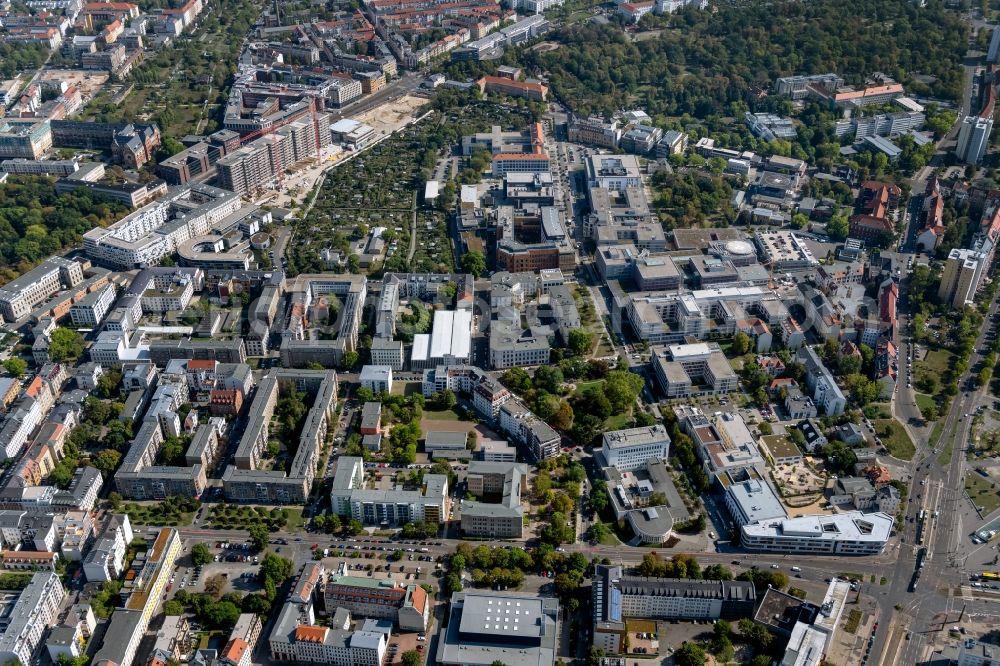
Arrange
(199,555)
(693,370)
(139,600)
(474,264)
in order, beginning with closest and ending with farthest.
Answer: (139,600)
(199,555)
(693,370)
(474,264)

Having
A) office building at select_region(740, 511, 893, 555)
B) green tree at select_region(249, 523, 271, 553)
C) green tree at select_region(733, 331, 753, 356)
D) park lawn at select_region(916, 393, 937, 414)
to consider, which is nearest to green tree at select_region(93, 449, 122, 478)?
green tree at select_region(249, 523, 271, 553)

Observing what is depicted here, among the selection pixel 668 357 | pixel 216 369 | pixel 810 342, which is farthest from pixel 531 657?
pixel 810 342

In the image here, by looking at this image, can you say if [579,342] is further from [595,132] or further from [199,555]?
[595,132]

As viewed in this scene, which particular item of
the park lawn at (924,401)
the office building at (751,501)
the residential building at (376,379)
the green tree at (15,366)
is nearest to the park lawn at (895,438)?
the park lawn at (924,401)

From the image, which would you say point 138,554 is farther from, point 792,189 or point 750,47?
point 750,47

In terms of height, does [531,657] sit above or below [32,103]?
below

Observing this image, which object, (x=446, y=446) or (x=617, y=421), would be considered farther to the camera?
(x=617, y=421)

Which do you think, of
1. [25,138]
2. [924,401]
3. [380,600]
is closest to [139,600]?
[380,600]
